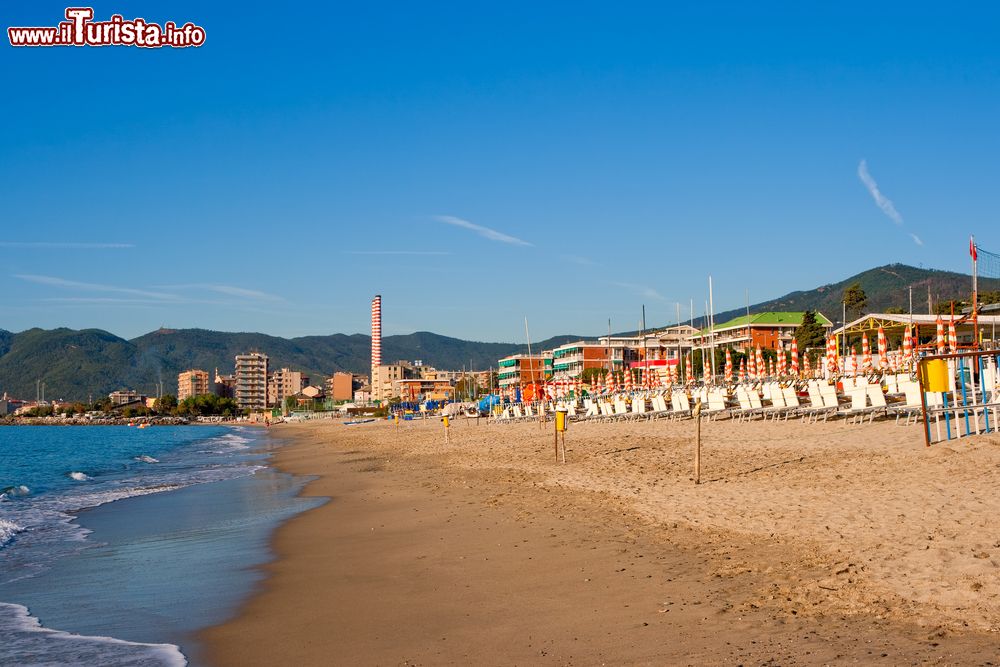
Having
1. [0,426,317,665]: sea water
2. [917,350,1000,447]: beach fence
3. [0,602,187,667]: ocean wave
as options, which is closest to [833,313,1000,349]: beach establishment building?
[917,350,1000,447]: beach fence

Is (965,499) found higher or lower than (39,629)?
higher

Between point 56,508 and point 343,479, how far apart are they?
715cm

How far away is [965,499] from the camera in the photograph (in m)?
9.20

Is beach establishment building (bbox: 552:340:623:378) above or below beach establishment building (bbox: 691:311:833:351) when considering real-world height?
below

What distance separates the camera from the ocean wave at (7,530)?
45.4ft

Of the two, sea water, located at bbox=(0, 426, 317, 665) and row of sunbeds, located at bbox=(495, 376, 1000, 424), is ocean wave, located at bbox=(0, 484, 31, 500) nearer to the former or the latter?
sea water, located at bbox=(0, 426, 317, 665)

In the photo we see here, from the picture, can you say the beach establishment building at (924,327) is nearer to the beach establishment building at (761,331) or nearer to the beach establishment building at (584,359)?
the beach establishment building at (761,331)

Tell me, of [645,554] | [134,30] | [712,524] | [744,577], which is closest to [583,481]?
[712,524]

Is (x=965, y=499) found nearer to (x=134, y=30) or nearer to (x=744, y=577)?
(x=744, y=577)

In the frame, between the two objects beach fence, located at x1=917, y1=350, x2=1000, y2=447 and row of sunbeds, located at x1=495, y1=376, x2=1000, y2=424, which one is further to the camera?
row of sunbeds, located at x1=495, y1=376, x2=1000, y2=424

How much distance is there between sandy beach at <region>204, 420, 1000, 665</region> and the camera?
5.74 metres

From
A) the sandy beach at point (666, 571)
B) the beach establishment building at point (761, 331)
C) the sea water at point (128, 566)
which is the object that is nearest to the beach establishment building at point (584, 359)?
the beach establishment building at point (761, 331)

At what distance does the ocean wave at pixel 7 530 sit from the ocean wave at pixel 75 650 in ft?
22.4

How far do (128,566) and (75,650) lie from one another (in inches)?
→ 166
